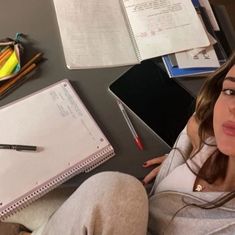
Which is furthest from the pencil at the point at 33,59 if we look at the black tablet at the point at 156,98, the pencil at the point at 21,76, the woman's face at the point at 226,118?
the woman's face at the point at 226,118

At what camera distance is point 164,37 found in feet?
3.27

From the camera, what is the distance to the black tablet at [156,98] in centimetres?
88

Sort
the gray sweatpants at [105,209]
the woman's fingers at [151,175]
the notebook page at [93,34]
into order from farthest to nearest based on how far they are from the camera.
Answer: the notebook page at [93,34], the woman's fingers at [151,175], the gray sweatpants at [105,209]

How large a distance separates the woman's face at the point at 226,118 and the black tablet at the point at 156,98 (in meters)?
0.14

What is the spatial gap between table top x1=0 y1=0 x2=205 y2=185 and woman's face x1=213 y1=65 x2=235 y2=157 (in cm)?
15

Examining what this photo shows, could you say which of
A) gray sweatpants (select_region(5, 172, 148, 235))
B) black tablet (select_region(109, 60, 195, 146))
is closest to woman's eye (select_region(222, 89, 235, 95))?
black tablet (select_region(109, 60, 195, 146))

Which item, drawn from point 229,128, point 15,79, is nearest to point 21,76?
point 15,79

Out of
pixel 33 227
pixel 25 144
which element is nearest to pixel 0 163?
pixel 25 144

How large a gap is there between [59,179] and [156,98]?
12.1 inches

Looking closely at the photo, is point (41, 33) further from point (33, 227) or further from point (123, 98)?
point (33, 227)

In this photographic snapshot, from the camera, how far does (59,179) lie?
76cm

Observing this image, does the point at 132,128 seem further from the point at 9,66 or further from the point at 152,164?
the point at 9,66

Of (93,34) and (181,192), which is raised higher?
(93,34)

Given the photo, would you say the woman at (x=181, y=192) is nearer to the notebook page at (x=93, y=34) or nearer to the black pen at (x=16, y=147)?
the black pen at (x=16, y=147)
